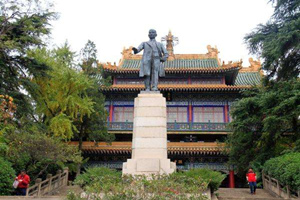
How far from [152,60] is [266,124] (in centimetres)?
584

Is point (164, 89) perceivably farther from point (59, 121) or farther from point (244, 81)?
point (59, 121)

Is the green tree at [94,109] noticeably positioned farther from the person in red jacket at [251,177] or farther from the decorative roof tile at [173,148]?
the person in red jacket at [251,177]

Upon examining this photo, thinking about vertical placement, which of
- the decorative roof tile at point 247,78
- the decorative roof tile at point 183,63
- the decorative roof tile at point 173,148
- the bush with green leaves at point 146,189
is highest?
the decorative roof tile at point 183,63

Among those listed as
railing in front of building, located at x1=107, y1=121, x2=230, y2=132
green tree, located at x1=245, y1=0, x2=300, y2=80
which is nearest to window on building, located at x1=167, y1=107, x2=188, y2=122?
railing in front of building, located at x1=107, y1=121, x2=230, y2=132

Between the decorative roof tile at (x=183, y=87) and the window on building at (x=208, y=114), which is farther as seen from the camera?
the window on building at (x=208, y=114)

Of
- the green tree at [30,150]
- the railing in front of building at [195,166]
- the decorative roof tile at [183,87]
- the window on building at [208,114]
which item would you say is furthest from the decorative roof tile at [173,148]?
the green tree at [30,150]

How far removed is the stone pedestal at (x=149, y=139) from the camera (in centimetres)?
816

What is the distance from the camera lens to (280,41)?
42.9 ft

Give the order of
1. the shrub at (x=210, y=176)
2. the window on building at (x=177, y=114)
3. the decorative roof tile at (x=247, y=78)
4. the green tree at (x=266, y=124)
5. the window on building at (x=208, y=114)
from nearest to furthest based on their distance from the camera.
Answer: the shrub at (x=210, y=176), the green tree at (x=266, y=124), the window on building at (x=208, y=114), the window on building at (x=177, y=114), the decorative roof tile at (x=247, y=78)

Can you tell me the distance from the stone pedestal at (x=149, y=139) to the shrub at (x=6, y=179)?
14.4ft

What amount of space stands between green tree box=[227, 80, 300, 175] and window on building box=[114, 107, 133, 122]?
31.4ft

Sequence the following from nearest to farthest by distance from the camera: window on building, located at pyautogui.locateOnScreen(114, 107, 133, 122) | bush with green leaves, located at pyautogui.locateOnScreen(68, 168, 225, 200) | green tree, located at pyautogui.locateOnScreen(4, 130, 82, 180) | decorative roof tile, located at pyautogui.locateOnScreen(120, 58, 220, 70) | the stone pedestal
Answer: bush with green leaves, located at pyautogui.locateOnScreen(68, 168, 225, 200)
the stone pedestal
green tree, located at pyautogui.locateOnScreen(4, 130, 82, 180)
window on building, located at pyautogui.locateOnScreen(114, 107, 133, 122)
decorative roof tile, located at pyautogui.locateOnScreen(120, 58, 220, 70)

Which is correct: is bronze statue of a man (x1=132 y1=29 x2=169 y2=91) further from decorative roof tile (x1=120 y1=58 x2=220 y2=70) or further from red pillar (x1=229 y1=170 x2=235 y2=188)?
decorative roof tile (x1=120 y1=58 x2=220 y2=70)

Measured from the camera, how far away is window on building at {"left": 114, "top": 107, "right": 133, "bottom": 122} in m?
24.3
